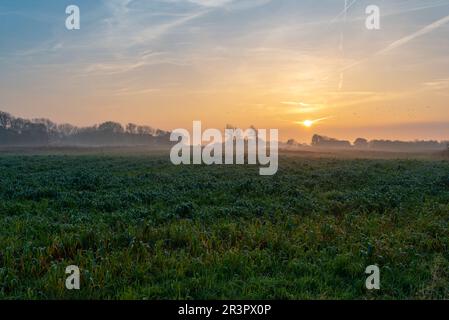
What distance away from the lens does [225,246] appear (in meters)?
8.55

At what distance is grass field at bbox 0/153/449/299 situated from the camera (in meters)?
6.39

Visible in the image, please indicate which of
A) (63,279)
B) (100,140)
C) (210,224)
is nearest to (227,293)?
(63,279)

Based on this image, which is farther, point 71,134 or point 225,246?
point 71,134

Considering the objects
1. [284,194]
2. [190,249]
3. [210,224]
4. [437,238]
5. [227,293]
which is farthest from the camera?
[284,194]

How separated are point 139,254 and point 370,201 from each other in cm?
988

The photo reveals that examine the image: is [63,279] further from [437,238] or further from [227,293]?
[437,238]

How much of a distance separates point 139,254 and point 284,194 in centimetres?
918

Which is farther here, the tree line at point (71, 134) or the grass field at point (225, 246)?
the tree line at point (71, 134)

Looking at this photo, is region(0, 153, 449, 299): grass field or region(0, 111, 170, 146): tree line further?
region(0, 111, 170, 146): tree line

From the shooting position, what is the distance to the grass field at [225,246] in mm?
6391

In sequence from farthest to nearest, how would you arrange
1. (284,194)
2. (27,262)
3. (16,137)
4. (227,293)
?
(16,137)
(284,194)
(27,262)
(227,293)
